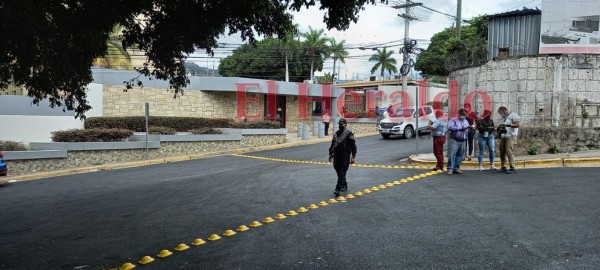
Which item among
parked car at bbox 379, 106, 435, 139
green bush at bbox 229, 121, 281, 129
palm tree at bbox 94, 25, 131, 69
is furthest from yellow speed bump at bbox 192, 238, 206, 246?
palm tree at bbox 94, 25, 131, 69

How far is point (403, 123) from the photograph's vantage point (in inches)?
936

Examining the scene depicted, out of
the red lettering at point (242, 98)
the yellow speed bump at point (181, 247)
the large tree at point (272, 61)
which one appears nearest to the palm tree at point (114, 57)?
the red lettering at point (242, 98)

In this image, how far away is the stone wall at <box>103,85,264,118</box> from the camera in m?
23.8

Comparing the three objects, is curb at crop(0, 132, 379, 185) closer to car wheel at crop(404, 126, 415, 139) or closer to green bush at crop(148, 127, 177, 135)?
green bush at crop(148, 127, 177, 135)

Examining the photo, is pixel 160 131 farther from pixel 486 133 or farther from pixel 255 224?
pixel 255 224

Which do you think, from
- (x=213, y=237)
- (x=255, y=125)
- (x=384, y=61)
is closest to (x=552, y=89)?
(x=213, y=237)

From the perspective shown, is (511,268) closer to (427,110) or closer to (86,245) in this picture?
(86,245)

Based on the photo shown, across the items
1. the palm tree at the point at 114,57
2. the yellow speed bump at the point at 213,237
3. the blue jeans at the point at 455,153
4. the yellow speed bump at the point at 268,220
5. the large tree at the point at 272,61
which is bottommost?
the yellow speed bump at the point at 213,237

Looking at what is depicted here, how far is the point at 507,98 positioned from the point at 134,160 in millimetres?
13948

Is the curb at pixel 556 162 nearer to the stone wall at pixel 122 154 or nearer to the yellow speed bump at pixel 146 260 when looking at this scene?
the yellow speed bump at pixel 146 260

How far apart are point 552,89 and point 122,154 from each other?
1533 centimetres

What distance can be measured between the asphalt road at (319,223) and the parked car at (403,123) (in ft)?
37.8

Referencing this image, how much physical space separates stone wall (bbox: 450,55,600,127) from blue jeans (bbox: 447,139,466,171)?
286 cm

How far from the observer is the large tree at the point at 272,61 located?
59281 mm
